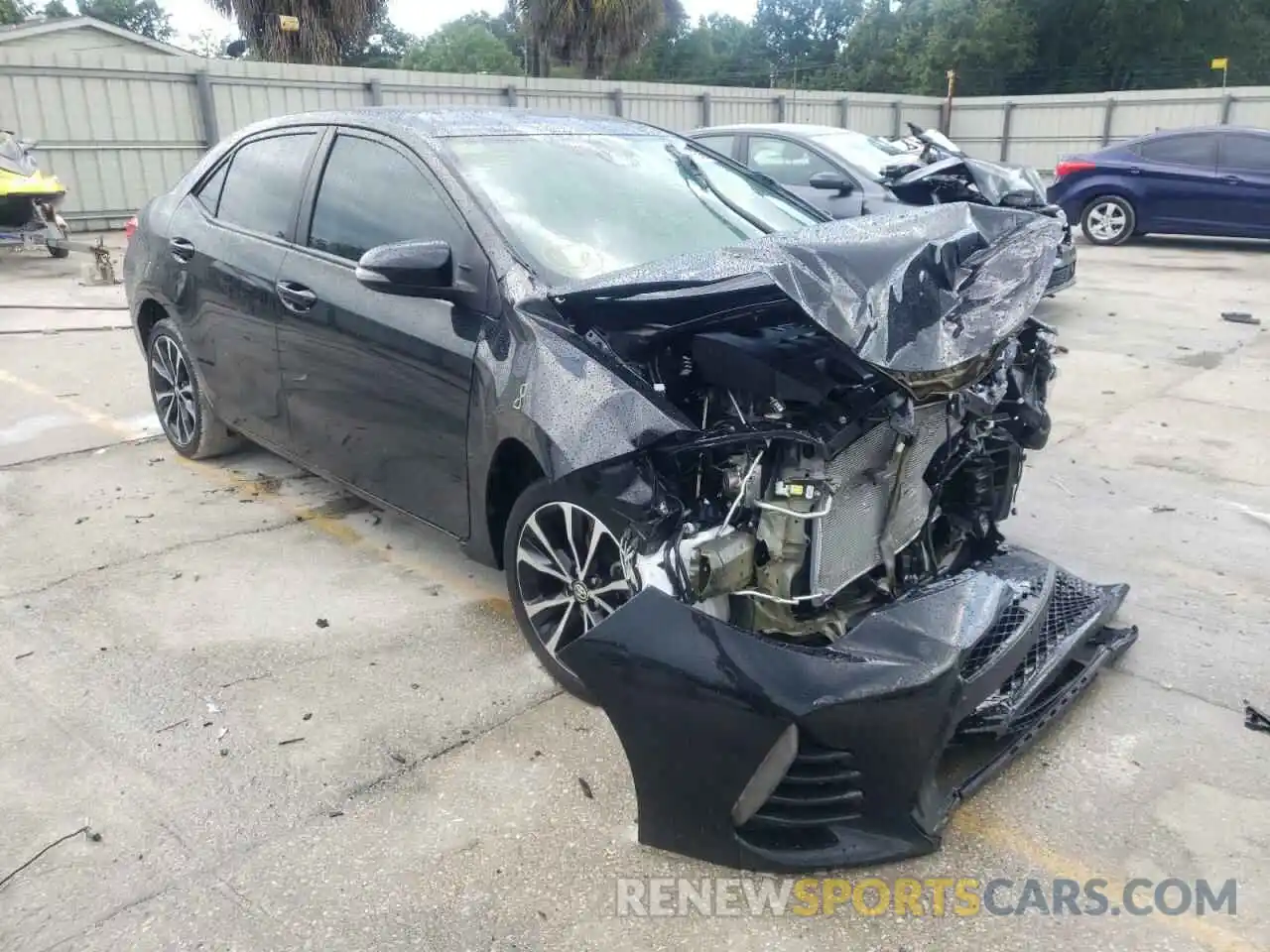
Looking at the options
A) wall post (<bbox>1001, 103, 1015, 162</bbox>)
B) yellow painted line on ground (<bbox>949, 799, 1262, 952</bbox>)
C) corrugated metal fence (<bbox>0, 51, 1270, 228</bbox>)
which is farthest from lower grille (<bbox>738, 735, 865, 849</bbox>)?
wall post (<bbox>1001, 103, 1015, 162</bbox>)

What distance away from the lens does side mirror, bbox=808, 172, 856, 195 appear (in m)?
8.73

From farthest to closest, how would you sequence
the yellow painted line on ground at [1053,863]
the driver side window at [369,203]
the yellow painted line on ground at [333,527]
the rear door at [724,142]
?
the rear door at [724,142] → the yellow painted line on ground at [333,527] → the driver side window at [369,203] → the yellow painted line on ground at [1053,863]

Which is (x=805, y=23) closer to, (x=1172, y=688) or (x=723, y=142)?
(x=723, y=142)

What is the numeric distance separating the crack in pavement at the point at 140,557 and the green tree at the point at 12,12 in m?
41.6

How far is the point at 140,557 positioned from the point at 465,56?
64.7 meters

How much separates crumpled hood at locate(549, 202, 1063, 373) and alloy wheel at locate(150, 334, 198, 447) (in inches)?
122

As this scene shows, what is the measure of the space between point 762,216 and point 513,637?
1.90 meters

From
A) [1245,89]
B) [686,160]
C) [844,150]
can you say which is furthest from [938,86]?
[686,160]

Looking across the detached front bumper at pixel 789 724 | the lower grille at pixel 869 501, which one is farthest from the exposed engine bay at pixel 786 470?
the detached front bumper at pixel 789 724

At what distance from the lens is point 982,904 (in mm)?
2449

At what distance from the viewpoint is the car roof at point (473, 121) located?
152 inches

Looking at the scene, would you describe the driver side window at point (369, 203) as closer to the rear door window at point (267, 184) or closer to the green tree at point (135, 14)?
the rear door window at point (267, 184)

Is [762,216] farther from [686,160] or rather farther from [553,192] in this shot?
[553,192]

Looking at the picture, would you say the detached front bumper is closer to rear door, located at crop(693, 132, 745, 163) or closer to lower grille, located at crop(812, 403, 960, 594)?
lower grille, located at crop(812, 403, 960, 594)
